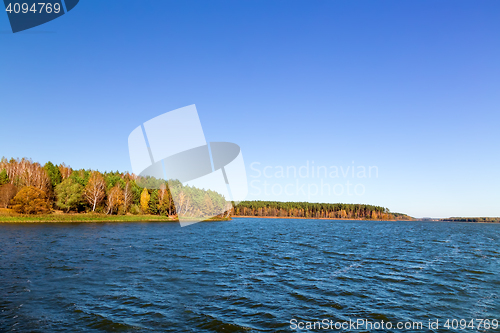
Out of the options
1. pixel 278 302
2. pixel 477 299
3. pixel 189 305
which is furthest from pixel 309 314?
pixel 477 299

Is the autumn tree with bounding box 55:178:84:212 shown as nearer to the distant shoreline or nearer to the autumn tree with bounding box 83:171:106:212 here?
the autumn tree with bounding box 83:171:106:212

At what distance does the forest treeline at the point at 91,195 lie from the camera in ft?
282

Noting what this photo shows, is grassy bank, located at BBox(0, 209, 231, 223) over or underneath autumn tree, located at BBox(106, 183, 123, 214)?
underneath

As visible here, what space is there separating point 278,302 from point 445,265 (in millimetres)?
26129

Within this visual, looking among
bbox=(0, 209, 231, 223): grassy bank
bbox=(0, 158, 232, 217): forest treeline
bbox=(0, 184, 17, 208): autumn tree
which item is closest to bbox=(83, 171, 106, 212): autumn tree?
bbox=(0, 158, 232, 217): forest treeline

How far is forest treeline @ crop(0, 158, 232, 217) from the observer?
85.9 metres

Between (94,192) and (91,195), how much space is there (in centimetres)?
287

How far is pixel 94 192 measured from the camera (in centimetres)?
10319

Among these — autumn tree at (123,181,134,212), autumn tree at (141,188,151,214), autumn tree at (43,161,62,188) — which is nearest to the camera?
autumn tree at (123,181,134,212)

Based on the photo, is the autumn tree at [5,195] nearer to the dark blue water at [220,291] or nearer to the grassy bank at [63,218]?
the grassy bank at [63,218]

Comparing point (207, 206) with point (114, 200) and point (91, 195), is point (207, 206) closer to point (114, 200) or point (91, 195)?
point (114, 200)

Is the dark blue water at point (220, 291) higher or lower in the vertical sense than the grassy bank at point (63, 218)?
higher

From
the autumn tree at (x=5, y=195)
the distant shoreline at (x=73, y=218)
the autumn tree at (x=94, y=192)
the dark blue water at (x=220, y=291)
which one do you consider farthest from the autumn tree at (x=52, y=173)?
the dark blue water at (x=220, y=291)

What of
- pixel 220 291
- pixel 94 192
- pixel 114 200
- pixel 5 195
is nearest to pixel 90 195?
pixel 94 192
